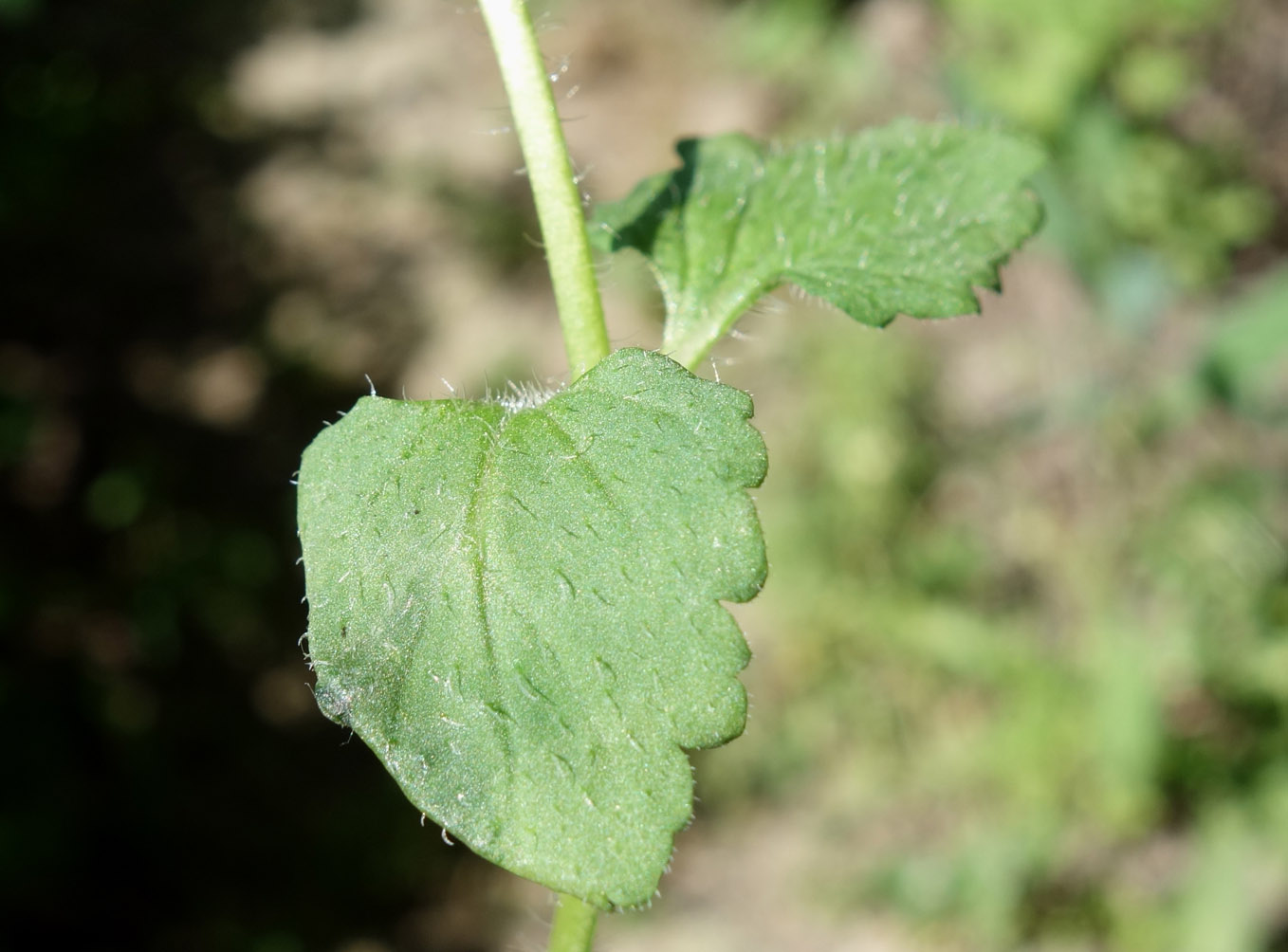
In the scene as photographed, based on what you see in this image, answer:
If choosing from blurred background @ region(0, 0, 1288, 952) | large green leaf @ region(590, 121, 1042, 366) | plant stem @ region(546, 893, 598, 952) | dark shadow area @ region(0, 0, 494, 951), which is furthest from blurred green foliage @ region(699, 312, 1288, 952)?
plant stem @ region(546, 893, 598, 952)

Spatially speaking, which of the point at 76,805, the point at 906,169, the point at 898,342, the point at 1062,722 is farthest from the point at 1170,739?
the point at 76,805

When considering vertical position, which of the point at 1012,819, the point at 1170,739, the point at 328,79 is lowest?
the point at 1012,819

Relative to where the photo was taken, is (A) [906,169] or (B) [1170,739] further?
(B) [1170,739]

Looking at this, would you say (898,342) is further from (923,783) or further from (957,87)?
(923,783)

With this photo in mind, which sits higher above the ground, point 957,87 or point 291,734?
point 957,87

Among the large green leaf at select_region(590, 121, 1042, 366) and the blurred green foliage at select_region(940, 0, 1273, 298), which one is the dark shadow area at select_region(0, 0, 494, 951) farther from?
the large green leaf at select_region(590, 121, 1042, 366)
